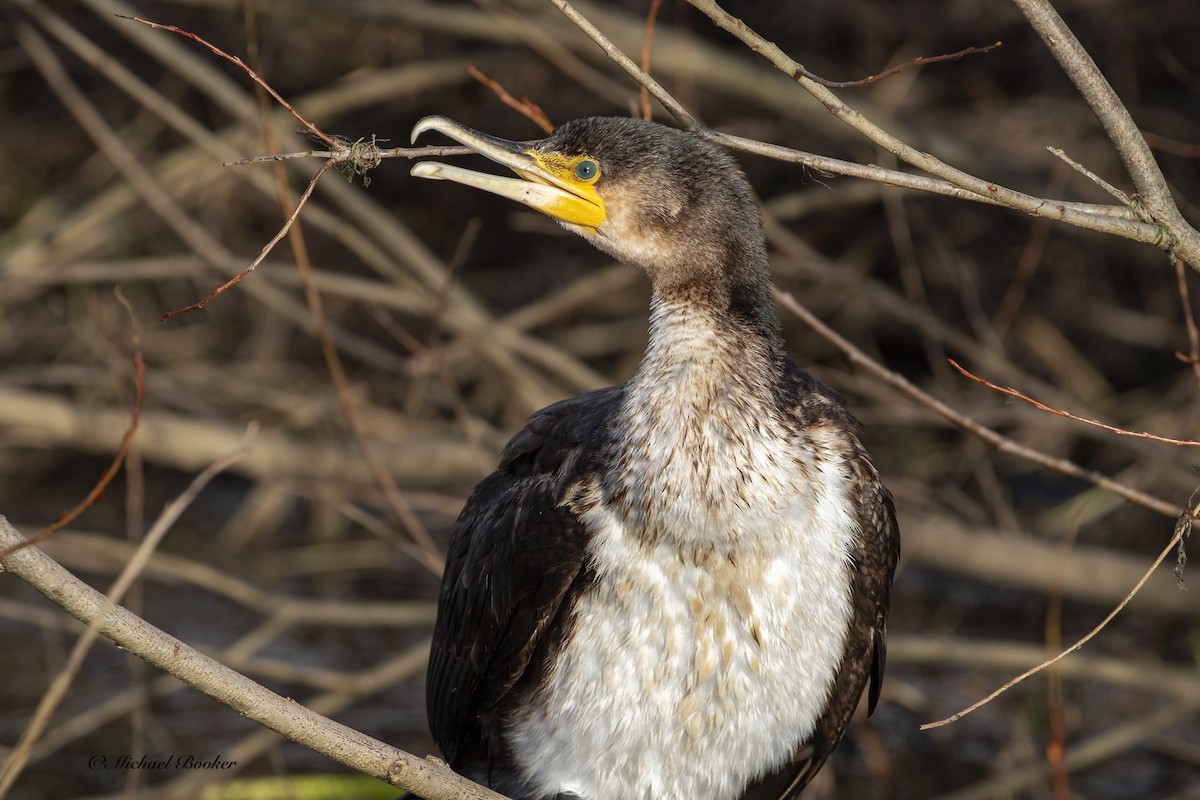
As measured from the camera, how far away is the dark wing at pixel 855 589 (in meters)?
2.98

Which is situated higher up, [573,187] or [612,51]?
[612,51]

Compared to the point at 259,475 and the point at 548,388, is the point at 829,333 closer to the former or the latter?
the point at 548,388

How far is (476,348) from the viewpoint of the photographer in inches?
221

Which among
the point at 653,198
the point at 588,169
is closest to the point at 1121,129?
the point at 653,198

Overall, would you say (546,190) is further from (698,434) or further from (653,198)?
(698,434)

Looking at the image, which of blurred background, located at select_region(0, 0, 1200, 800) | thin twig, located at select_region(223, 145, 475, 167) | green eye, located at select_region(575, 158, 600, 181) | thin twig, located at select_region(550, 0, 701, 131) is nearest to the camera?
thin twig, located at select_region(223, 145, 475, 167)

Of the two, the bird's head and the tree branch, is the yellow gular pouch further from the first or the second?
the tree branch

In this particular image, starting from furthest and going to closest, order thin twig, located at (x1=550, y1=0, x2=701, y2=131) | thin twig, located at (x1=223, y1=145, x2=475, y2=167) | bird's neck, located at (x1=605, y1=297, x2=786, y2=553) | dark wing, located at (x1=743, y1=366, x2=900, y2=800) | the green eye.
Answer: dark wing, located at (x1=743, y1=366, x2=900, y2=800), the green eye, bird's neck, located at (x1=605, y1=297, x2=786, y2=553), thin twig, located at (x1=550, y1=0, x2=701, y2=131), thin twig, located at (x1=223, y1=145, x2=475, y2=167)

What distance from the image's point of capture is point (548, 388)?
5.82m

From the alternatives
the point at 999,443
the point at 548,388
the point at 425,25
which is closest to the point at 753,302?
the point at 999,443

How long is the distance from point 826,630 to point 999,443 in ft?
1.77

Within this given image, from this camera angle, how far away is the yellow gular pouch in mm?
2852

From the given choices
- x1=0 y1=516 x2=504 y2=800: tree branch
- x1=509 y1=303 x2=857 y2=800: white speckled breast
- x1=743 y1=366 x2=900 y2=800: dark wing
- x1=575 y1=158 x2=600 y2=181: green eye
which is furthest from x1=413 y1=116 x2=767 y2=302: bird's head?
x1=0 y1=516 x2=504 y2=800: tree branch

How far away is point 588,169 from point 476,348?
9.20 feet
